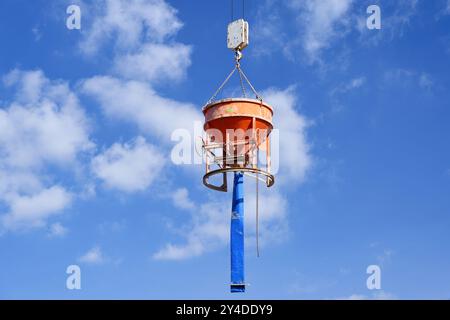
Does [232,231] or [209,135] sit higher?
[209,135]

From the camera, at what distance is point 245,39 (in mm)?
50469

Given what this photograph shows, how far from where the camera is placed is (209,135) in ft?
160

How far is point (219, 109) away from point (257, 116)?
2.36 meters
